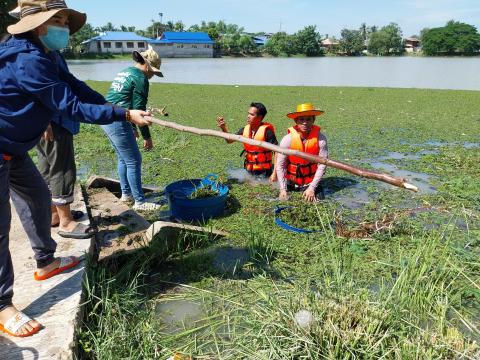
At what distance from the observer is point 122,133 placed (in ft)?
13.9

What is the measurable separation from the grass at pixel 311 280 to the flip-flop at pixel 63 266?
13cm

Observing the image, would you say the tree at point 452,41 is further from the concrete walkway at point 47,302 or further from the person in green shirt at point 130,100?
the concrete walkway at point 47,302

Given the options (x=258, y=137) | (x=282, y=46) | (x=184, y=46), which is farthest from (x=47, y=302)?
(x=282, y=46)

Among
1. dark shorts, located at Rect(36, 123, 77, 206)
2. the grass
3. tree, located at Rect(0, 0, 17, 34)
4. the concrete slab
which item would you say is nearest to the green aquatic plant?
the grass

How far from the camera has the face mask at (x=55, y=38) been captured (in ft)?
7.77

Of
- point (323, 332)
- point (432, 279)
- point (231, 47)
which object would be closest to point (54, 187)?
A: point (323, 332)

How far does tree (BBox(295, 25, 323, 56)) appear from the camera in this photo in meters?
77.8

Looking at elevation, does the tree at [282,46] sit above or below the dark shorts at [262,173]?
above

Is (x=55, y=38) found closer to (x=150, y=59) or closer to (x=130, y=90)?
(x=130, y=90)

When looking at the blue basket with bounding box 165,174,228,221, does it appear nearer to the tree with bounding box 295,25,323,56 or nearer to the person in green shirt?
the person in green shirt

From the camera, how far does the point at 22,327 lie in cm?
223

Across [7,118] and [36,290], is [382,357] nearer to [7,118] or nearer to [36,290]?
[36,290]

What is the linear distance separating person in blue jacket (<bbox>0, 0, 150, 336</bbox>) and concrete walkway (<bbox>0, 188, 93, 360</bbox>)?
9 centimetres

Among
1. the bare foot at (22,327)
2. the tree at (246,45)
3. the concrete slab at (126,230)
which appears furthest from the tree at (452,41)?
the bare foot at (22,327)
